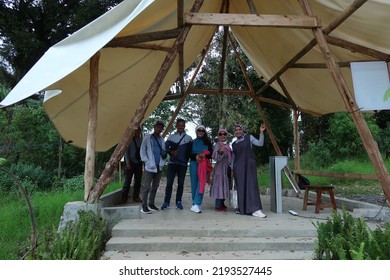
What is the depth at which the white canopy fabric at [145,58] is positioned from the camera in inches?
168

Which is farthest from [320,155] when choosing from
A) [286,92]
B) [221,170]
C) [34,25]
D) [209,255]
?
[34,25]

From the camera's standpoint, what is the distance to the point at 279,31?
6.61 m

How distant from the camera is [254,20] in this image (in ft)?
16.1

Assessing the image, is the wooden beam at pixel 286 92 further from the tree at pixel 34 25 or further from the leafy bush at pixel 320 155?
the tree at pixel 34 25

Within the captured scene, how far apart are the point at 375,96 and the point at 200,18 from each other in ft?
9.16

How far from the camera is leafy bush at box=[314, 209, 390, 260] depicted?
2.92 metres

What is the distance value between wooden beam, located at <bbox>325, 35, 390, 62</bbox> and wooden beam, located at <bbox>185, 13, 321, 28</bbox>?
1.69 feet

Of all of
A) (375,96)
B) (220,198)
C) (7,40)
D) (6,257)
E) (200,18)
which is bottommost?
(6,257)

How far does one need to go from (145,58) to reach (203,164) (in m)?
2.21

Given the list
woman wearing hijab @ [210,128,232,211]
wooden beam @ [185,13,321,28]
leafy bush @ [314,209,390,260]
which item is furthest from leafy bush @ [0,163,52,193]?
Answer: leafy bush @ [314,209,390,260]

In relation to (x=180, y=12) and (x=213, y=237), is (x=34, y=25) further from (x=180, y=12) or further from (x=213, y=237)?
(x=213, y=237)

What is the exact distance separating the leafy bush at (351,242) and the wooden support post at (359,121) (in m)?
1.16

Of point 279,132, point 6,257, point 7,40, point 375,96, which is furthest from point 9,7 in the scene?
point 375,96
